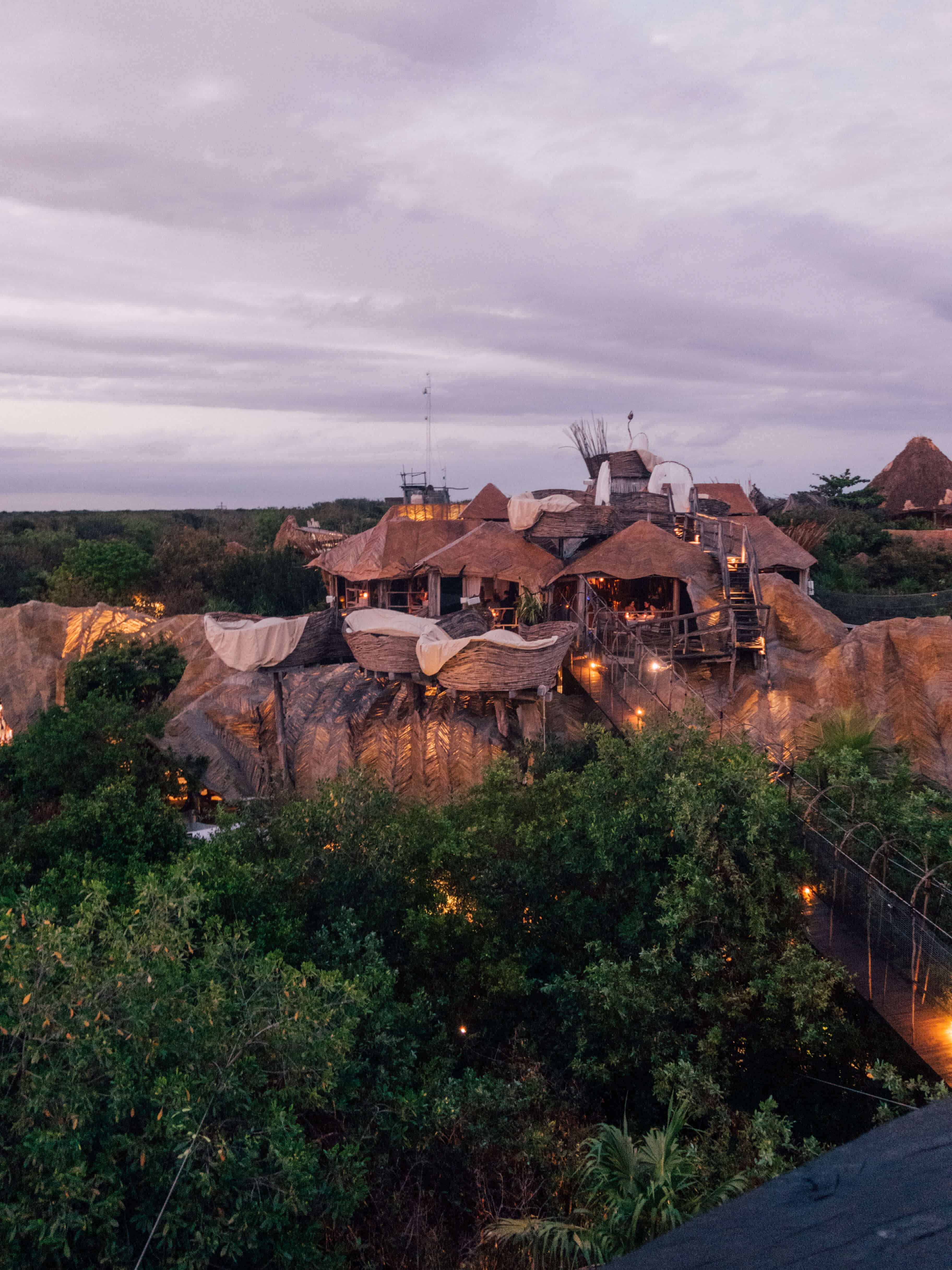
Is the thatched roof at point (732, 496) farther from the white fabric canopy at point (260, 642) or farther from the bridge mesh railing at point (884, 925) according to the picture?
the bridge mesh railing at point (884, 925)

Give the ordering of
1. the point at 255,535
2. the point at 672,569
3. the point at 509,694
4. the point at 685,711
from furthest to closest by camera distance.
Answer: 1. the point at 255,535
2. the point at 672,569
3. the point at 509,694
4. the point at 685,711

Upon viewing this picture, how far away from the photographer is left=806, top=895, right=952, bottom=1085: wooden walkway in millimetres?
6012

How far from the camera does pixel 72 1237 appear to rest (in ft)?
13.7

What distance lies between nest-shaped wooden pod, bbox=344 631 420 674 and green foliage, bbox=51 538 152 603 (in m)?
18.2

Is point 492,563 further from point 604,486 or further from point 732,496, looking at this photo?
point 732,496

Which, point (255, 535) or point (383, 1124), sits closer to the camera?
point (383, 1124)

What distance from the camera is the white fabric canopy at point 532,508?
18812 millimetres

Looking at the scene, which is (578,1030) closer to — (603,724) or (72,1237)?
(72,1237)

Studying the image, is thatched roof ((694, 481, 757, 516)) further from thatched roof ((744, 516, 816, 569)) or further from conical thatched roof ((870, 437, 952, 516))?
conical thatched roof ((870, 437, 952, 516))

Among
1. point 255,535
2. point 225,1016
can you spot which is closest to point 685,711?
point 225,1016

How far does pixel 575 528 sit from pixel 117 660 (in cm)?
1053

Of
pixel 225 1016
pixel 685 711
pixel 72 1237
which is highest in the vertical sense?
pixel 685 711

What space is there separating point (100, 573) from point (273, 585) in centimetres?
598

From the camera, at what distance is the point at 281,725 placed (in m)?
16.9
